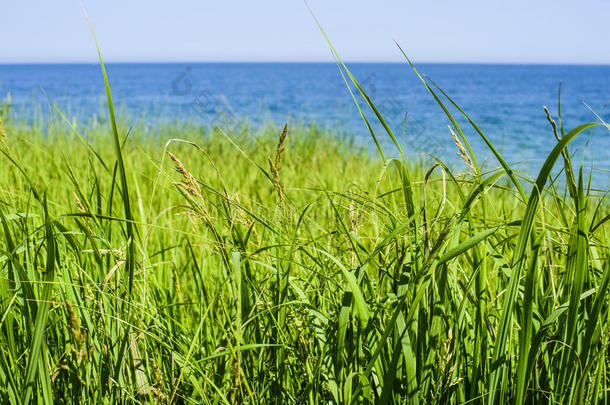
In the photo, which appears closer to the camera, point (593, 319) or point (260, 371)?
A: point (593, 319)

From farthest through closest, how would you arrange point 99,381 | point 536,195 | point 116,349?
point 116,349
point 99,381
point 536,195

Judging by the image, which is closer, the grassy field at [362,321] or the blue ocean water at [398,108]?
the grassy field at [362,321]

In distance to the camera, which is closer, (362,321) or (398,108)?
(362,321)

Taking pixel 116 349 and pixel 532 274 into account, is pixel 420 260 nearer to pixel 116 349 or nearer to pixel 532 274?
pixel 532 274

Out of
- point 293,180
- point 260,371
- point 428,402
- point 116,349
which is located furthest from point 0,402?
point 293,180

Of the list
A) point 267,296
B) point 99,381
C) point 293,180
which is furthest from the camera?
point 293,180

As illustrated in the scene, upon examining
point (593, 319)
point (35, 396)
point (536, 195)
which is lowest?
point (35, 396)

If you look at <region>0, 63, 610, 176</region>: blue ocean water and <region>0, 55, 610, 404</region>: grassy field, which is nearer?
<region>0, 55, 610, 404</region>: grassy field

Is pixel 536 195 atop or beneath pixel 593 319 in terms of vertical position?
atop

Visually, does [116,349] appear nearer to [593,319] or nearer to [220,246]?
[220,246]

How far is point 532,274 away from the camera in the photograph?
2.06 ft

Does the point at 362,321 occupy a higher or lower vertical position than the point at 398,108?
lower

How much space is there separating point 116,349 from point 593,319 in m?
0.82

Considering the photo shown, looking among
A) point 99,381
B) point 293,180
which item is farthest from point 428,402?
point 293,180
